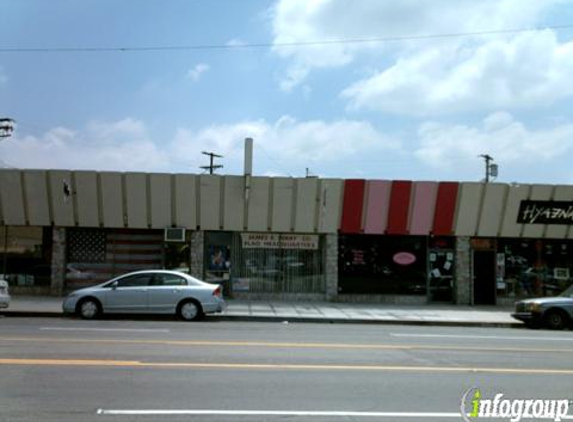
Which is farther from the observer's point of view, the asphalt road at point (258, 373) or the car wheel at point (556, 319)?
the car wheel at point (556, 319)

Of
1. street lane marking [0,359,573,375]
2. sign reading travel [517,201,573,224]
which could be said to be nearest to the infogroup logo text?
street lane marking [0,359,573,375]

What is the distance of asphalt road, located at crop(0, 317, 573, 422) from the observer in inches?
278

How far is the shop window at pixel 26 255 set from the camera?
23.7 metres

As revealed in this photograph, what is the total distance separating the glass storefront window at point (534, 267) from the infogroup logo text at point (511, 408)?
56.5 feet

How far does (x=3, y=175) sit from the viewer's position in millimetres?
23266

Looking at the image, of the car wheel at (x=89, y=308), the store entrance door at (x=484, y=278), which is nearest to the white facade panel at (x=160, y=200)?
the car wheel at (x=89, y=308)

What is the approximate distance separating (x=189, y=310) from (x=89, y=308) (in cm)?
270

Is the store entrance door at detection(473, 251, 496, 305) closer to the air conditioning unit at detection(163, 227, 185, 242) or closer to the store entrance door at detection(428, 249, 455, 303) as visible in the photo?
the store entrance door at detection(428, 249, 455, 303)

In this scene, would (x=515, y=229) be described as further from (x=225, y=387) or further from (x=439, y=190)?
(x=225, y=387)

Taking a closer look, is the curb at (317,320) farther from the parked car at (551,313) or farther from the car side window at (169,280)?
the car side window at (169,280)

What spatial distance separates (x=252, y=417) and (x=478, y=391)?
3279 millimetres

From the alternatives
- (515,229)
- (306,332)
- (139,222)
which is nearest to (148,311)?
(306,332)

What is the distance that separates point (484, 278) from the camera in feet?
80.0

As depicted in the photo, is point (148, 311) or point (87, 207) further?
point (87, 207)
